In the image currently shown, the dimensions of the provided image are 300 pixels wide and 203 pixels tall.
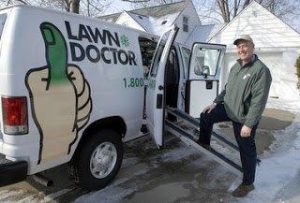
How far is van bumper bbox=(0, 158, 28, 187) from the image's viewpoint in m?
3.58

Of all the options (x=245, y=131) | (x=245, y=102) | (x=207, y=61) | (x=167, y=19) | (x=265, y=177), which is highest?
(x=167, y=19)

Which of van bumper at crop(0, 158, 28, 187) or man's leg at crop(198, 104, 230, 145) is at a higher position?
man's leg at crop(198, 104, 230, 145)

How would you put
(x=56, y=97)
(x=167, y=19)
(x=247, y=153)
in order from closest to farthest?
(x=56, y=97), (x=247, y=153), (x=167, y=19)

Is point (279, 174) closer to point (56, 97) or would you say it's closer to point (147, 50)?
point (147, 50)

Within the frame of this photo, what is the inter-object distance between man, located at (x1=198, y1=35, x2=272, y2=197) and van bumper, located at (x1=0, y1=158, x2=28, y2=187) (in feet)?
8.41

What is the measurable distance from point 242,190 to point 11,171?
295 cm

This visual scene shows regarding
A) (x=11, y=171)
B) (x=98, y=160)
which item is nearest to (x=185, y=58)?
(x=98, y=160)

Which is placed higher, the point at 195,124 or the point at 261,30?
the point at 261,30

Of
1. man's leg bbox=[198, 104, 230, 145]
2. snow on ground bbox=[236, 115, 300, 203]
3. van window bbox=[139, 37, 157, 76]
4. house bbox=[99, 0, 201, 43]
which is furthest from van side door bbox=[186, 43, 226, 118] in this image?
house bbox=[99, 0, 201, 43]

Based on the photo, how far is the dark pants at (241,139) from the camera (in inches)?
188

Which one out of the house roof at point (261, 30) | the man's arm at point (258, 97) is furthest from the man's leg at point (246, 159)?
the house roof at point (261, 30)

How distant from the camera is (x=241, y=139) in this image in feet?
15.7

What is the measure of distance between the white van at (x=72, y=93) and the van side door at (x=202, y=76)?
4.33 ft

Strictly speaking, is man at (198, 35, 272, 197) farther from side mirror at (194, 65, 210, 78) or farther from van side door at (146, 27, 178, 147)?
side mirror at (194, 65, 210, 78)
